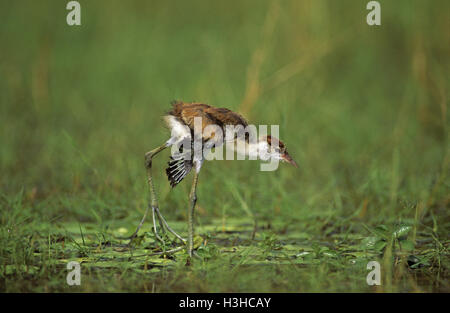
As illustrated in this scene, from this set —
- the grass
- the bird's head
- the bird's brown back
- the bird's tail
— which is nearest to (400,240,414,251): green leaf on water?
the grass

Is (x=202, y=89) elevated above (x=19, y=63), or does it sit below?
below

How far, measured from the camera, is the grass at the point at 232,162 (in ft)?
Answer: 14.4

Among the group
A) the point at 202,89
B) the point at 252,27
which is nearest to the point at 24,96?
the point at 202,89

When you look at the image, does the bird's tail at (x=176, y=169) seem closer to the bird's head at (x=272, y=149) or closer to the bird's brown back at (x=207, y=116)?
the bird's brown back at (x=207, y=116)

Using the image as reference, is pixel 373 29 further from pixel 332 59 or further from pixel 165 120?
pixel 165 120

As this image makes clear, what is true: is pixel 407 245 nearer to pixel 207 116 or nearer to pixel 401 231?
pixel 401 231

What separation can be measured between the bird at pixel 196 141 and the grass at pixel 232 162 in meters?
0.34

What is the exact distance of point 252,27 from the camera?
979 centimetres

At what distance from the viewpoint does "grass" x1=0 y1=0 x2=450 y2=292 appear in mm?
4391

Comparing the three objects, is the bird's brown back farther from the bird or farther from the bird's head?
the bird's head

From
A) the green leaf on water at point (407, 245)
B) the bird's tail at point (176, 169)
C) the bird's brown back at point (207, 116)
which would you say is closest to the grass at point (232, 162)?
the green leaf on water at point (407, 245)

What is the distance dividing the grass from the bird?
1.13 feet
